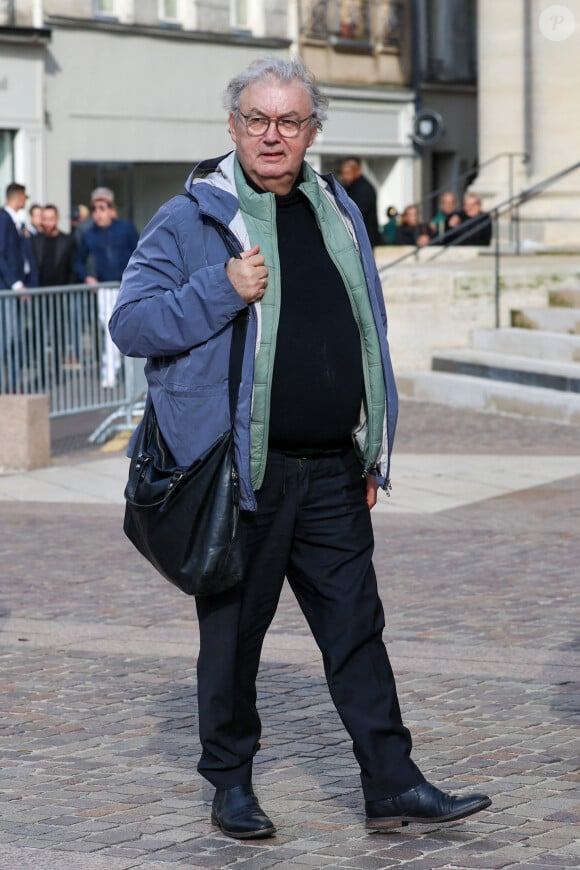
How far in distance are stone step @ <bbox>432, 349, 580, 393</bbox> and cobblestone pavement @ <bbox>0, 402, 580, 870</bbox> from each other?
18.8 feet

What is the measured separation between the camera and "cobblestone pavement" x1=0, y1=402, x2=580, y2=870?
5016 millimetres

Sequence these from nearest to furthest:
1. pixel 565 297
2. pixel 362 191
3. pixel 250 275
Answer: pixel 250 275, pixel 565 297, pixel 362 191

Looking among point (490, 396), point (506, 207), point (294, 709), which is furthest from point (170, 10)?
point (294, 709)

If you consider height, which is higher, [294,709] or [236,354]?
[236,354]

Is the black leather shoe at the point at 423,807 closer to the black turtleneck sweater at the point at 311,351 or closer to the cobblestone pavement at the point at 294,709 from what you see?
the cobblestone pavement at the point at 294,709

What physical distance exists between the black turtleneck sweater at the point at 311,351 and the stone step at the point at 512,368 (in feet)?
37.8

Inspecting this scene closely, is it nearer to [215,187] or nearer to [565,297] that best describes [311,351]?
[215,187]

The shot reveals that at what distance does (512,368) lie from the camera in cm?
1706

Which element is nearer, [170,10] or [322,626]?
[322,626]

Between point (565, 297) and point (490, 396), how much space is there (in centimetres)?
217

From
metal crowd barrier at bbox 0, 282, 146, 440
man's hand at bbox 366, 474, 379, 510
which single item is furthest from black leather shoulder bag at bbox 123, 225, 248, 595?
metal crowd barrier at bbox 0, 282, 146, 440

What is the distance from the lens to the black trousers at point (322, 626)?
5.05 metres

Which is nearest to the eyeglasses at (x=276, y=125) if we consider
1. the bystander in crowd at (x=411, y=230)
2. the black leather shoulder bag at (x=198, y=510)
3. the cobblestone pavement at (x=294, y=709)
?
the black leather shoulder bag at (x=198, y=510)

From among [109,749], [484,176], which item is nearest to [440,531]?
[109,749]
